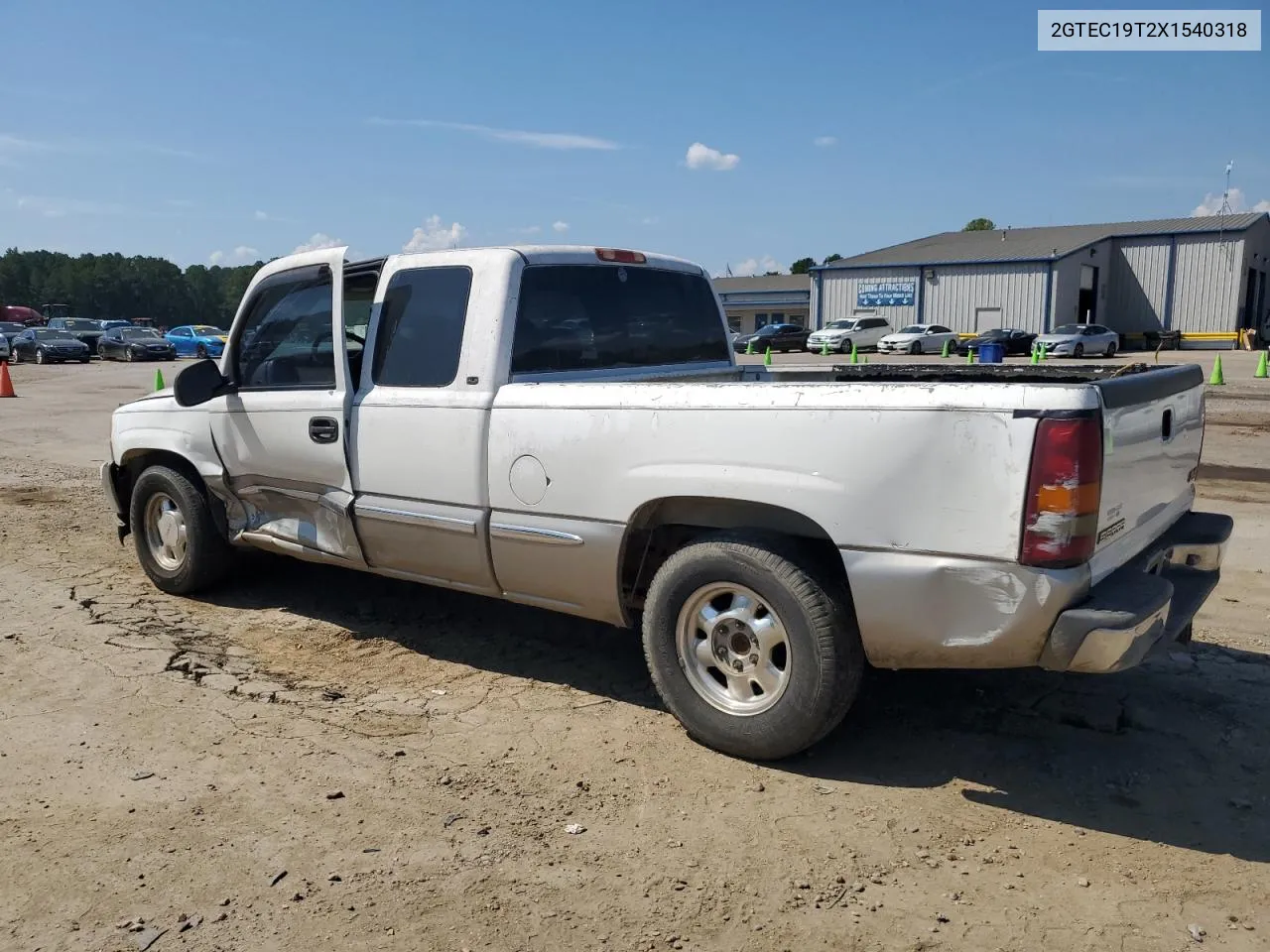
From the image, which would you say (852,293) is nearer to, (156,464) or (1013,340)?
(1013,340)

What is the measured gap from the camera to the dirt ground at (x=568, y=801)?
9.45 ft

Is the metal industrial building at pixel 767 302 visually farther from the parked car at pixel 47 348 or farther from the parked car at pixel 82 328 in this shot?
the parked car at pixel 47 348

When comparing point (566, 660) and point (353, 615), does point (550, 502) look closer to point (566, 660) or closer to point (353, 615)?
point (566, 660)

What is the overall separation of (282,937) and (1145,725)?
129 inches

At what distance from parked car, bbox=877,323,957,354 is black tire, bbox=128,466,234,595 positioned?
43.6 m

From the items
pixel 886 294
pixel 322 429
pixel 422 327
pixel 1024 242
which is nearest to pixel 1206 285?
pixel 1024 242

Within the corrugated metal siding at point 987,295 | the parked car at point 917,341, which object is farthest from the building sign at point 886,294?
the parked car at point 917,341

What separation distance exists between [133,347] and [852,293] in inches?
1473

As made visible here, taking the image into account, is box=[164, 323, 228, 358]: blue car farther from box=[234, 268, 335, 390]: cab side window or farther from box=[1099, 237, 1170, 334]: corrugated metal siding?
box=[1099, 237, 1170, 334]: corrugated metal siding

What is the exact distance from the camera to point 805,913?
291 centimetres

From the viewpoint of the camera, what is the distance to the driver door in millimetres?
4992

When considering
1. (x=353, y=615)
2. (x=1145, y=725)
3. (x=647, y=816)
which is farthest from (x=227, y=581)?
(x=1145, y=725)

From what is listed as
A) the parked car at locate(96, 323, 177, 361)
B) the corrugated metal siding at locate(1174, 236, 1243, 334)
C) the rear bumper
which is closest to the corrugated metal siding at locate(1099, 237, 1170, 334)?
the corrugated metal siding at locate(1174, 236, 1243, 334)

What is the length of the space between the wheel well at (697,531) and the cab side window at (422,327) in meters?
1.16
